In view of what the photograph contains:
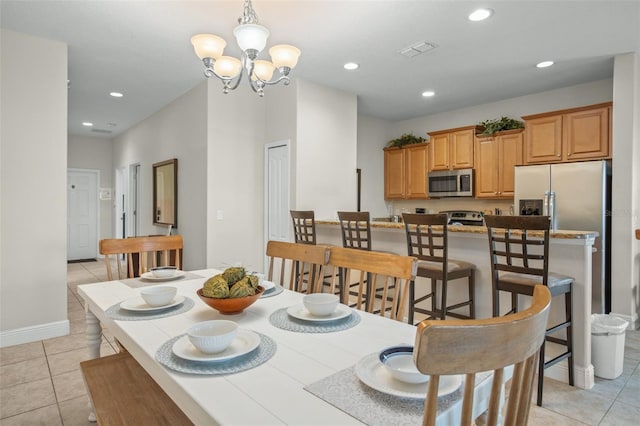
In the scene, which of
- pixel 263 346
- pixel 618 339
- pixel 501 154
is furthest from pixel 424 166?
pixel 263 346

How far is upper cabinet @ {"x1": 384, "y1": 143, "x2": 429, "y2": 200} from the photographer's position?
235 inches

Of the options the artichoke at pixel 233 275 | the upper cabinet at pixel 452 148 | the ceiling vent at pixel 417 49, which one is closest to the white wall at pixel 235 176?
the ceiling vent at pixel 417 49

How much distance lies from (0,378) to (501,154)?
18.8 ft

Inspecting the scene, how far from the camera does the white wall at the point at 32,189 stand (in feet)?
10.4

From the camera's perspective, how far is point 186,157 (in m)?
4.90

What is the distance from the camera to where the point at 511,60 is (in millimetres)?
3828

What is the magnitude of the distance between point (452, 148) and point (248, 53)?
4.12 m

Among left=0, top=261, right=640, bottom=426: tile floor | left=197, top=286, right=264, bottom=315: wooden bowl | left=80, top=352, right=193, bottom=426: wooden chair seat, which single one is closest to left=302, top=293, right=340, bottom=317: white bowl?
left=197, top=286, right=264, bottom=315: wooden bowl

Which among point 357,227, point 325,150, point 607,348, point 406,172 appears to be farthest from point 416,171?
point 607,348

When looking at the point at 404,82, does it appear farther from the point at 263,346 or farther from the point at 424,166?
the point at 263,346

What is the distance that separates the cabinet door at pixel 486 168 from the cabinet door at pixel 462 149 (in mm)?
118

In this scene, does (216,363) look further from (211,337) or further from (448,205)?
(448,205)

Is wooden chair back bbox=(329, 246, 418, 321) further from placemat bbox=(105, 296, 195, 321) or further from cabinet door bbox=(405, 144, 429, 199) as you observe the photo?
cabinet door bbox=(405, 144, 429, 199)

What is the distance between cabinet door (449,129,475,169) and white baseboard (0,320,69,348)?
5265mm
